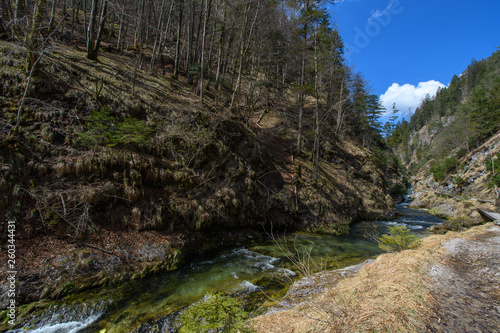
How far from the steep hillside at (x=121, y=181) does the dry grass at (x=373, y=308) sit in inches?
180

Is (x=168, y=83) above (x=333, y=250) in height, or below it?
above

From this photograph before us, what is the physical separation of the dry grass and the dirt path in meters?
0.16

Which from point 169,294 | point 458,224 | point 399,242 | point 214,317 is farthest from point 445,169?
point 214,317

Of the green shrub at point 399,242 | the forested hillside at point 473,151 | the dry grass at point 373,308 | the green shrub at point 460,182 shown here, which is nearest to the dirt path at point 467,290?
the dry grass at point 373,308

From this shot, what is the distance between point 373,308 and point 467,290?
2195mm

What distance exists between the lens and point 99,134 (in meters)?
7.04

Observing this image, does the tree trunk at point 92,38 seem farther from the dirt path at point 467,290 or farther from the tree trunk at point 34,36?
the dirt path at point 467,290

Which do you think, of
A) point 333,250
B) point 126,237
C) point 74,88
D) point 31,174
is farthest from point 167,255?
point 74,88

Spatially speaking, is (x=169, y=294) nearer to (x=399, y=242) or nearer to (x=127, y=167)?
(x=127, y=167)

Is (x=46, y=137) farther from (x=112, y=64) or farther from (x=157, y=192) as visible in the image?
(x=112, y=64)

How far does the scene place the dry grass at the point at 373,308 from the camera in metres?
2.44

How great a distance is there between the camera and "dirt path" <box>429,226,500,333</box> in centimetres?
256

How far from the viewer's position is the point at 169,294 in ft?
17.0

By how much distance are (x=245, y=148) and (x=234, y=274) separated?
7166mm
